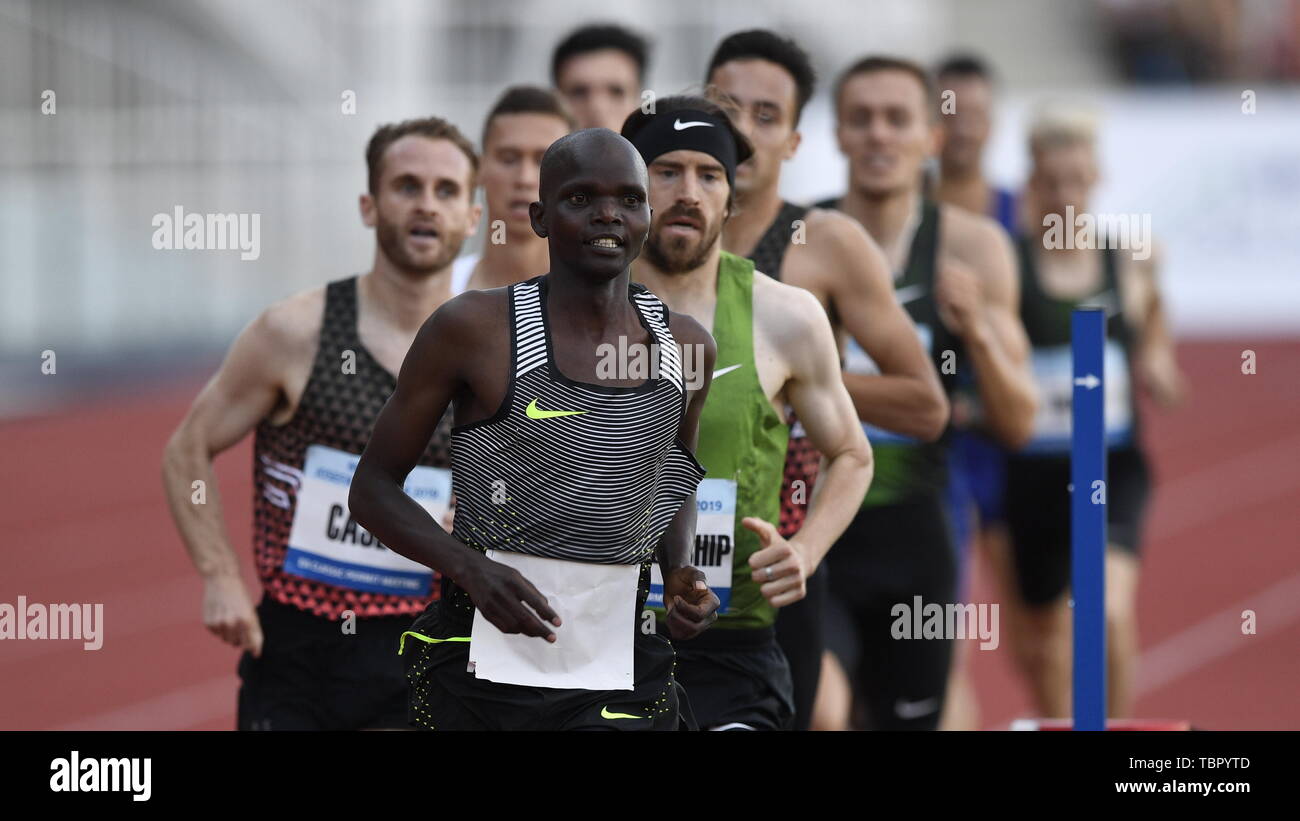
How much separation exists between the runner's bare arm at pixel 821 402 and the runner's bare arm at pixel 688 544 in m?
0.59

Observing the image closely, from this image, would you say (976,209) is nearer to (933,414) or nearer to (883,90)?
(883,90)

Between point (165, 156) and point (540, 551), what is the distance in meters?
15.0

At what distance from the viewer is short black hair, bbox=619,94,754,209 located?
4020 mm

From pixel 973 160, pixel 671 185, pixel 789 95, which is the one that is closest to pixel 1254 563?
pixel 973 160

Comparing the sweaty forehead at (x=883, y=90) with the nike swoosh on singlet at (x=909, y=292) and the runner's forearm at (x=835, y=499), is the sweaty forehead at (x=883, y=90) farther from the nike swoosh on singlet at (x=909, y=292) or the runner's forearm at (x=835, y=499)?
the runner's forearm at (x=835, y=499)

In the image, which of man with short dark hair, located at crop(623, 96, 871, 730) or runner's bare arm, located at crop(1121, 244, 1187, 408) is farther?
runner's bare arm, located at crop(1121, 244, 1187, 408)

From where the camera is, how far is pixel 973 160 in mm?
7641

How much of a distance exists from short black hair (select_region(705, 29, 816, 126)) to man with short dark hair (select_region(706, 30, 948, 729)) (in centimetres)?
12

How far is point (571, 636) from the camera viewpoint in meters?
3.18

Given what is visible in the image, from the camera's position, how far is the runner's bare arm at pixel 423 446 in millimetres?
3055

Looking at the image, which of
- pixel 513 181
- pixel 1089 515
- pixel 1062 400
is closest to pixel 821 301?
pixel 513 181

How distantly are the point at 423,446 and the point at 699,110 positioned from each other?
1.15 meters

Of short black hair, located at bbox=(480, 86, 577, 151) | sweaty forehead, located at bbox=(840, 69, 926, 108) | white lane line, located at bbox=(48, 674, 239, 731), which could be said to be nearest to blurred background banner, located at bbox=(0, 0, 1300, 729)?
white lane line, located at bbox=(48, 674, 239, 731)

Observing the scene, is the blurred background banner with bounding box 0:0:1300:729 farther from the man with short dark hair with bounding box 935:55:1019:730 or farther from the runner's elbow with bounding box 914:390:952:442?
the runner's elbow with bounding box 914:390:952:442
